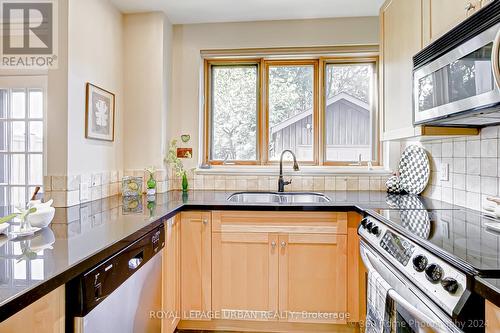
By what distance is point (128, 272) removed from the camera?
1.30m

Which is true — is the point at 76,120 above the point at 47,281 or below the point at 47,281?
above

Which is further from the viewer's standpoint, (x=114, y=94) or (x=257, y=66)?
(x=257, y=66)

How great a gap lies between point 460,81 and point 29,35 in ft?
7.67

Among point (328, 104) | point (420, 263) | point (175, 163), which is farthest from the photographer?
point (328, 104)

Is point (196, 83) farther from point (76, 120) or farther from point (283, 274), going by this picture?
point (283, 274)

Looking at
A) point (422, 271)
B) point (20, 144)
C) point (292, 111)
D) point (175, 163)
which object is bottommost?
point (422, 271)

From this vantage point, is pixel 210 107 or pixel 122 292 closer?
pixel 122 292

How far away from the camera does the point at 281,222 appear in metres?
1.98

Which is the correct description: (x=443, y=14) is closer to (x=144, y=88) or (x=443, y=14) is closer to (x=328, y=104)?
(x=328, y=104)

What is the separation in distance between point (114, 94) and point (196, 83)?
0.71 m

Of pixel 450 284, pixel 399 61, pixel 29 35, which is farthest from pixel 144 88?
pixel 450 284

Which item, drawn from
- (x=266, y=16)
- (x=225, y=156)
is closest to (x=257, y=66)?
(x=266, y=16)

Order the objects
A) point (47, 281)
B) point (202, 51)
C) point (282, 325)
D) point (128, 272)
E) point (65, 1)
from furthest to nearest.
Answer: point (202, 51), point (282, 325), point (65, 1), point (128, 272), point (47, 281)

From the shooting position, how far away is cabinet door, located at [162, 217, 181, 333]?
182 cm
